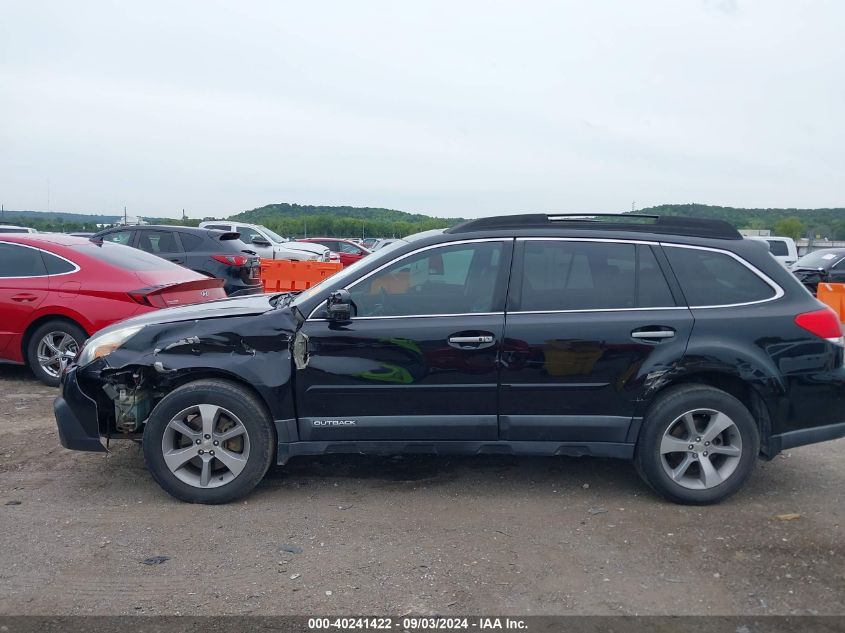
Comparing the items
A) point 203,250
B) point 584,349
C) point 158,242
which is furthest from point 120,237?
point 584,349

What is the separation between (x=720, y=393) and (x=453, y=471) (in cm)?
182

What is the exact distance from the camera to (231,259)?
12109 millimetres

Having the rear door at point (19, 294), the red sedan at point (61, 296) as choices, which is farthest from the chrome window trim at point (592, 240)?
the rear door at point (19, 294)

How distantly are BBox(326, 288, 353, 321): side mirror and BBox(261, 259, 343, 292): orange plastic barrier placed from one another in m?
10.4

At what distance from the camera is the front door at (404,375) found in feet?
14.6

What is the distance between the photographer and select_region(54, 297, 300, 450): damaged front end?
4.47m

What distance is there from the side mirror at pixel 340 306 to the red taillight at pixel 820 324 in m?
2.69

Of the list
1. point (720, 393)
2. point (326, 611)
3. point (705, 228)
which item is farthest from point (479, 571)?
point (705, 228)

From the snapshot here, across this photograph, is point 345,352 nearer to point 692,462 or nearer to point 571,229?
point 571,229

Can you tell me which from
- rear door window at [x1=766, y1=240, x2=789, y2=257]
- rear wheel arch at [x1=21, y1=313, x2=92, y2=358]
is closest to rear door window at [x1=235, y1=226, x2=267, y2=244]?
rear wheel arch at [x1=21, y1=313, x2=92, y2=358]

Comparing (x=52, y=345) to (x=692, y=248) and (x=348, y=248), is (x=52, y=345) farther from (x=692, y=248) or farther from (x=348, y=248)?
(x=348, y=248)

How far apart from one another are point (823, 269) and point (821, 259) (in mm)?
483

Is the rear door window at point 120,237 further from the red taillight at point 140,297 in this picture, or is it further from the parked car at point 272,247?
the parked car at point 272,247

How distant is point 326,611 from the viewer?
3312 millimetres
